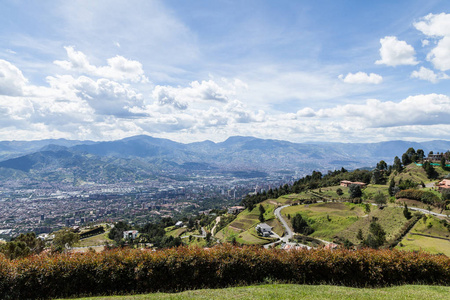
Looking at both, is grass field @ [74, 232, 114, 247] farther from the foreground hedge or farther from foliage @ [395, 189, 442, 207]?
foliage @ [395, 189, 442, 207]

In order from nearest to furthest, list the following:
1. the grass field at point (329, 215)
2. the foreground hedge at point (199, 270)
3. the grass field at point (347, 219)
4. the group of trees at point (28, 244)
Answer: the foreground hedge at point (199, 270) < the group of trees at point (28, 244) < the grass field at point (347, 219) < the grass field at point (329, 215)

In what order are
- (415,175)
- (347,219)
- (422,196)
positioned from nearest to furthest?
1. (422,196)
2. (347,219)
3. (415,175)

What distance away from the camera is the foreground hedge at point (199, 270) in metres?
9.77

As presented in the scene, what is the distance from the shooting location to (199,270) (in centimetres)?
1077

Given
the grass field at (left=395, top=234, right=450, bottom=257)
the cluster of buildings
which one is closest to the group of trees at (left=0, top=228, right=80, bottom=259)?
the grass field at (left=395, top=234, right=450, bottom=257)

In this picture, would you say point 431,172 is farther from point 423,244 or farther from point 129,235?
point 129,235

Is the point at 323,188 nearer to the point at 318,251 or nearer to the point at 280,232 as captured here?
the point at 280,232

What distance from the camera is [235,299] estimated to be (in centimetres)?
852

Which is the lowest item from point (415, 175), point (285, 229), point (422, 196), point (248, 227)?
point (248, 227)

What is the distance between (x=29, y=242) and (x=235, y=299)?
2755 centimetres

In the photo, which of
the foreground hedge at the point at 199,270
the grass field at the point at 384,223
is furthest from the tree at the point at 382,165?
the foreground hedge at the point at 199,270

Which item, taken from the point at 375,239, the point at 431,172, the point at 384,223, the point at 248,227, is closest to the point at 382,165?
the point at 431,172

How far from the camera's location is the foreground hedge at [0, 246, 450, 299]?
32.1 feet

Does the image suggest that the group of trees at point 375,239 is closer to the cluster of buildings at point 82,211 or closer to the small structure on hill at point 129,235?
the small structure on hill at point 129,235
